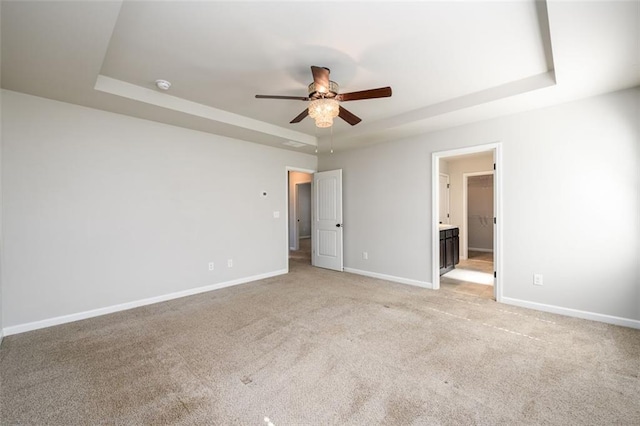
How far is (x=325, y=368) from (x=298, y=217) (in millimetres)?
6697

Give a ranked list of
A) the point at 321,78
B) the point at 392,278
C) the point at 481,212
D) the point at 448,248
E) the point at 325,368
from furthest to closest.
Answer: the point at 481,212
the point at 448,248
the point at 392,278
the point at 321,78
the point at 325,368

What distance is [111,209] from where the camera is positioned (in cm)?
335

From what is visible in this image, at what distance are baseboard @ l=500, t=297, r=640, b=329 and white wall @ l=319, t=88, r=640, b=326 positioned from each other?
0.03 ft

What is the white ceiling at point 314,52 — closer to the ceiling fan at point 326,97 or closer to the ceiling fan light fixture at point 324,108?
the ceiling fan at point 326,97

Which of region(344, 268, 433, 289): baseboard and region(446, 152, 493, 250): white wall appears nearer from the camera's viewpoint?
region(344, 268, 433, 289): baseboard

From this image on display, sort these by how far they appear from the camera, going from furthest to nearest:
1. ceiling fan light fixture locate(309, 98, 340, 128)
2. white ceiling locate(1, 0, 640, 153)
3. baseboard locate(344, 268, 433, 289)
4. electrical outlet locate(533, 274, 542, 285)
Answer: baseboard locate(344, 268, 433, 289)
electrical outlet locate(533, 274, 542, 285)
ceiling fan light fixture locate(309, 98, 340, 128)
white ceiling locate(1, 0, 640, 153)

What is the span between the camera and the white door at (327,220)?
545cm

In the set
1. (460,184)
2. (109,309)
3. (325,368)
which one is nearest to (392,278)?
(325,368)

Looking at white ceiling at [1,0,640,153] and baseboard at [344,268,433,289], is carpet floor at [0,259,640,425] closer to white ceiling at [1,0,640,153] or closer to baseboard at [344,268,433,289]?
baseboard at [344,268,433,289]

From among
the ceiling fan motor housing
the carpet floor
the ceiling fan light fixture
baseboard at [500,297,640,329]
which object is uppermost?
the ceiling fan motor housing

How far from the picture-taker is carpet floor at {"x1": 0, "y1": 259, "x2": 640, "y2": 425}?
5.48 feet

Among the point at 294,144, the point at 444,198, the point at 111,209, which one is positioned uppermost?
the point at 294,144

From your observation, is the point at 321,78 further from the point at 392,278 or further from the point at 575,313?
the point at 575,313

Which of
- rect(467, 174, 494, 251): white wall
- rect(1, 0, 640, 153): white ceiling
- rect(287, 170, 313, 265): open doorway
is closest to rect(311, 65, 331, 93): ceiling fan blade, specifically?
rect(1, 0, 640, 153): white ceiling
